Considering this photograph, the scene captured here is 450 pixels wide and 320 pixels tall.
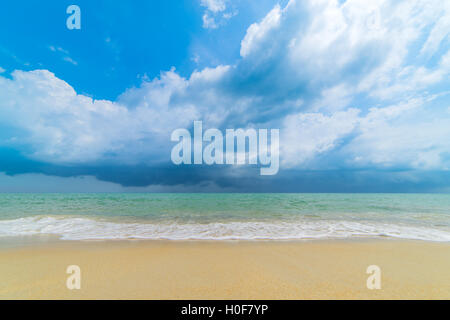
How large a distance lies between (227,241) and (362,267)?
4690 mm

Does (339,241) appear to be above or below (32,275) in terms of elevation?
below

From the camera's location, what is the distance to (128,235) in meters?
8.34

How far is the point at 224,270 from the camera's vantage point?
459 centimetres

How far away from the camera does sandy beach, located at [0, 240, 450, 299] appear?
3613mm

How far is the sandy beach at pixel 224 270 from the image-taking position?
3.61m

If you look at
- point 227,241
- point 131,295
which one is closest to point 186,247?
point 227,241

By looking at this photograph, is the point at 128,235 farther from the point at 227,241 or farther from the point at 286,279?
the point at 286,279

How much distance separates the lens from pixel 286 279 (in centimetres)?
412

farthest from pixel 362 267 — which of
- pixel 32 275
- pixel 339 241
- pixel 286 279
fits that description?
pixel 32 275
